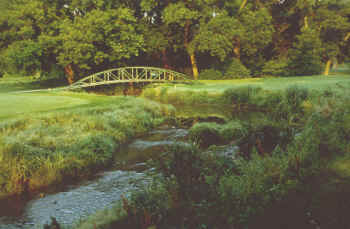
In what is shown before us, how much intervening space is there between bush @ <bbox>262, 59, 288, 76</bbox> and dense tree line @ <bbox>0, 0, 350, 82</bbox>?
0.15m

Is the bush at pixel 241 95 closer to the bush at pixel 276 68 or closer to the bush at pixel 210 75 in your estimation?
the bush at pixel 210 75

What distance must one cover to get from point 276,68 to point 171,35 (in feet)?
53.8

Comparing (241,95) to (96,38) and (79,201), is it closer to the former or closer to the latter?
(79,201)

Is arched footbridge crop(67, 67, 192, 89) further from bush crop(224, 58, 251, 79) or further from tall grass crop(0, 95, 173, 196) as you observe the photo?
tall grass crop(0, 95, 173, 196)

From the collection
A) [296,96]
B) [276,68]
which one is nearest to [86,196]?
[296,96]

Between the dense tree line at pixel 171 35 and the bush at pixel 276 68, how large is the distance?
0.48 feet

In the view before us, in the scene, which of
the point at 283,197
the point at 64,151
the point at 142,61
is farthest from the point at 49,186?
the point at 142,61

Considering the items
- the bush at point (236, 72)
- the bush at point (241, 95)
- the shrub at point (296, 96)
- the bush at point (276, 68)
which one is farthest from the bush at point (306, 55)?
the shrub at point (296, 96)

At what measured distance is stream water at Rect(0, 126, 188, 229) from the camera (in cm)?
634

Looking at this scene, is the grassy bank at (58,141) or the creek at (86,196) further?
the grassy bank at (58,141)

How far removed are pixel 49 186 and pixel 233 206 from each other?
5681 mm

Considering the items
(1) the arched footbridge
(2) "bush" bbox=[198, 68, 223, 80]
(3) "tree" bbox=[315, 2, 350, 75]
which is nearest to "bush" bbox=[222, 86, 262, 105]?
(1) the arched footbridge

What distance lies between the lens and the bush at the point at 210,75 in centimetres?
4019

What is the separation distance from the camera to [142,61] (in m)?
44.6
